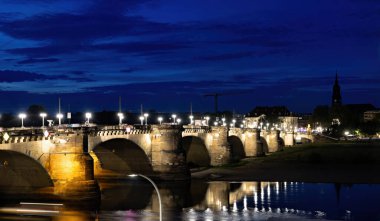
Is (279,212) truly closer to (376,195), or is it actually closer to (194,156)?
(376,195)

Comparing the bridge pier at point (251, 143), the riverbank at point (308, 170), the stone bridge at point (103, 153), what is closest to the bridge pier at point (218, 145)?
the stone bridge at point (103, 153)

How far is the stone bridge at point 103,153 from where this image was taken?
1783 inches

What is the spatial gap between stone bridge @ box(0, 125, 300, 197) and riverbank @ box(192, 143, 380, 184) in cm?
592

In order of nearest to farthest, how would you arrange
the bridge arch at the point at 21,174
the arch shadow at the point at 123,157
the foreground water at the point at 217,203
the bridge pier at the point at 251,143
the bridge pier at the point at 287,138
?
the foreground water at the point at 217,203 < the bridge arch at the point at 21,174 < the arch shadow at the point at 123,157 < the bridge pier at the point at 251,143 < the bridge pier at the point at 287,138

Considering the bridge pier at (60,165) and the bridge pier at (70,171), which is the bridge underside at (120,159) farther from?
the bridge pier at (70,171)

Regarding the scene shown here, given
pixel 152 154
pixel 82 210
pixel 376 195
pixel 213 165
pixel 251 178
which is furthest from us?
pixel 213 165

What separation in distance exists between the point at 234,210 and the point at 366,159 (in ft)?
176

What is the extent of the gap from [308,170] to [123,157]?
28302 mm

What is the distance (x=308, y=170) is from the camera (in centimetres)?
8125

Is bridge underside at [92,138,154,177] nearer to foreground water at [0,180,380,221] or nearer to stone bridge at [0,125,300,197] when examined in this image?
stone bridge at [0,125,300,197]

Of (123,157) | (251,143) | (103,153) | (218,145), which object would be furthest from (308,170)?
(251,143)

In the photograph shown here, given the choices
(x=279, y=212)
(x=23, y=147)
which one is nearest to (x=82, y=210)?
(x=23, y=147)

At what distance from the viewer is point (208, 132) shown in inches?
3565

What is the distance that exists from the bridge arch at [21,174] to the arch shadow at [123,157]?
16.2 m
